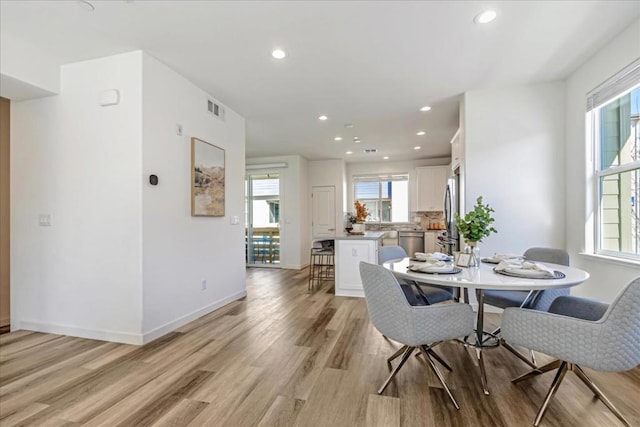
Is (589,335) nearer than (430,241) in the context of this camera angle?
Yes

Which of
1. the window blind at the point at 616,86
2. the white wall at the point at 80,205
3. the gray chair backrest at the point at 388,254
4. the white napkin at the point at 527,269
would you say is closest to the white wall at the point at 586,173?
the window blind at the point at 616,86

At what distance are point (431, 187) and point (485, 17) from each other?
205 inches

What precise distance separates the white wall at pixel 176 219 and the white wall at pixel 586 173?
13.2ft

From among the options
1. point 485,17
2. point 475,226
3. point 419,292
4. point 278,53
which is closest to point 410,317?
point 419,292

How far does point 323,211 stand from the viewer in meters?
7.53

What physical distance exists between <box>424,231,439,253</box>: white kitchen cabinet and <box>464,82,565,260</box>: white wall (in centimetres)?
342

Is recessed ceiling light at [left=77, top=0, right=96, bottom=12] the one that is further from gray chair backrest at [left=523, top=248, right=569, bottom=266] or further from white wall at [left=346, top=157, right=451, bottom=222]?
white wall at [left=346, top=157, right=451, bottom=222]

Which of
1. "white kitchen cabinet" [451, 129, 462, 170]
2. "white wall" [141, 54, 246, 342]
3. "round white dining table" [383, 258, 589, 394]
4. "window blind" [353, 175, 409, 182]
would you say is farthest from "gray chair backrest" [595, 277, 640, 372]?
"window blind" [353, 175, 409, 182]

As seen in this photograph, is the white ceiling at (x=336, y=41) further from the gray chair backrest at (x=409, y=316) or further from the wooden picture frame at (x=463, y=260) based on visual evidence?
the gray chair backrest at (x=409, y=316)

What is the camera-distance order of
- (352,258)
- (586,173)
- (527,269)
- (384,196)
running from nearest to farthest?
1. (527,269)
2. (586,173)
3. (352,258)
4. (384,196)

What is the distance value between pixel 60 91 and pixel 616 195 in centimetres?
547

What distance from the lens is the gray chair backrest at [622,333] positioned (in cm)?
137

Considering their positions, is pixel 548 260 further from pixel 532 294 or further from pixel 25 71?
pixel 25 71

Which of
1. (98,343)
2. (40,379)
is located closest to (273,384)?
(40,379)
